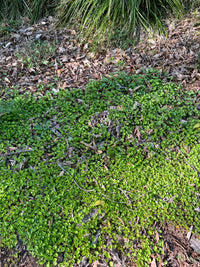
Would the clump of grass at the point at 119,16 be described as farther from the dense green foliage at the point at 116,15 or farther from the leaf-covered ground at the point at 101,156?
the leaf-covered ground at the point at 101,156

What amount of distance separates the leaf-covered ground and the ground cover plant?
13mm

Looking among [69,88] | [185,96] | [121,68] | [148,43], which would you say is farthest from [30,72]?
[185,96]

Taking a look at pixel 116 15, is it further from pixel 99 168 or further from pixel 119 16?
pixel 99 168

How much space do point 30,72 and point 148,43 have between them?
2446 millimetres

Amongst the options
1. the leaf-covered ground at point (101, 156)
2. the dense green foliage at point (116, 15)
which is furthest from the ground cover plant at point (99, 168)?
the dense green foliage at point (116, 15)

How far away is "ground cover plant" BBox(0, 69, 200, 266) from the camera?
2.45m

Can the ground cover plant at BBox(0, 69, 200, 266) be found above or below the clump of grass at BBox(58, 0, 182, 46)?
below

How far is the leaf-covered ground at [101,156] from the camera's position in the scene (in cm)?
243

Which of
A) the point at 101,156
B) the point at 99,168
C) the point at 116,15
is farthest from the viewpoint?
the point at 116,15

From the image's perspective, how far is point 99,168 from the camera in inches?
120

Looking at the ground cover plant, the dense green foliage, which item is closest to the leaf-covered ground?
the ground cover plant

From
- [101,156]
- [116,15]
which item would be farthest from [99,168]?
[116,15]

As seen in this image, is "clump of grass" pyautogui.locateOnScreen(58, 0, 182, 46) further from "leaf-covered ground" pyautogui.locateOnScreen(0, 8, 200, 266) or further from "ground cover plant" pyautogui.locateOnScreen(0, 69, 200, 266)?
"ground cover plant" pyautogui.locateOnScreen(0, 69, 200, 266)

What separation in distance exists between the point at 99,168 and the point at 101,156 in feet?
0.67
